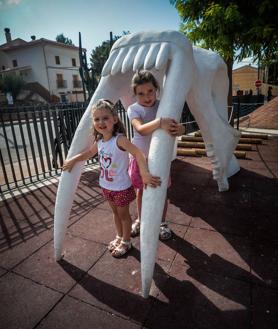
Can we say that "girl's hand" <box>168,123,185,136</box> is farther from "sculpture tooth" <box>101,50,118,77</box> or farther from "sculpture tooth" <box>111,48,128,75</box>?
"sculpture tooth" <box>101,50,118,77</box>

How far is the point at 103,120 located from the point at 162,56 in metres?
0.83

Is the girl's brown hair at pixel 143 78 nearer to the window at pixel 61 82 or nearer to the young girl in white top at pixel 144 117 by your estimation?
the young girl in white top at pixel 144 117

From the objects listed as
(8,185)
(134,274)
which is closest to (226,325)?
(134,274)

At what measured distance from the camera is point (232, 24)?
6.29 meters

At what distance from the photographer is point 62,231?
8.39 feet

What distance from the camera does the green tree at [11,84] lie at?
1336 inches

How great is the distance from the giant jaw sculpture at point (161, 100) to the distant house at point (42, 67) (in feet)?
121

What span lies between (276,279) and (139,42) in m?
2.57

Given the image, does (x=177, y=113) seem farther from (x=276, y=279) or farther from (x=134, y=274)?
(x=276, y=279)

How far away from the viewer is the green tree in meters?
33.9

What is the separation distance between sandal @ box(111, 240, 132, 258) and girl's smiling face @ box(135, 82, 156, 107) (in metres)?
1.44

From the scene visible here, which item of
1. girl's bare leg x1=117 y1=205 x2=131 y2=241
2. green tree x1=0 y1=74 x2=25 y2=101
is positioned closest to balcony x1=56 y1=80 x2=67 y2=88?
green tree x1=0 y1=74 x2=25 y2=101

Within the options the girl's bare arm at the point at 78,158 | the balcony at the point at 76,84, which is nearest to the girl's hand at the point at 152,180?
the girl's bare arm at the point at 78,158

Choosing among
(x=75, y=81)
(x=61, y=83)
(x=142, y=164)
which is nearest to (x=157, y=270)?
(x=142, y=164)
